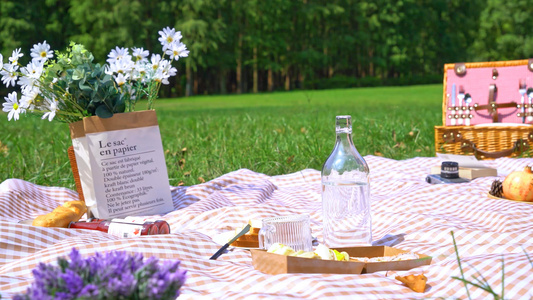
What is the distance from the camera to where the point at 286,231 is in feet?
6.95

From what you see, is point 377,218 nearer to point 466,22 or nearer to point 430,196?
point 430,196

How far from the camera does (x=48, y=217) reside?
8.36 feet

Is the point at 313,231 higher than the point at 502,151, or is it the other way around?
the point at 313,231

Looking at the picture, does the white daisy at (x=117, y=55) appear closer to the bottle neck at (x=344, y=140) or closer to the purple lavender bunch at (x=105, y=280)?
the bottle neck at (x=344, y=140)

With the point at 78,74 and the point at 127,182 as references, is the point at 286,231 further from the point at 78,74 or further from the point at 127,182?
the point at 78,74

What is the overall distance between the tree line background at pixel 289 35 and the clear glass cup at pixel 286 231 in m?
28.1

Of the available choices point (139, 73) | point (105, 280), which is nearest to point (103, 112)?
point (139, 73)

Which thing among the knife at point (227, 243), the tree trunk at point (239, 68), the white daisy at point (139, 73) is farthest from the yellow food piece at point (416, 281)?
the tree trunk at point (239, 68)

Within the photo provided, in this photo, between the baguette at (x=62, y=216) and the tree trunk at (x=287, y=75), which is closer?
the baguette at (x=62, y=216)

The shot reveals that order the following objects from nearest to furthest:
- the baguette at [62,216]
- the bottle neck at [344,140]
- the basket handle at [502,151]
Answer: the bottle neck at [344,140] < the baguette at [62,216] < the basket handle at [502,151]

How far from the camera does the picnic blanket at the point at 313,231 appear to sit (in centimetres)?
168

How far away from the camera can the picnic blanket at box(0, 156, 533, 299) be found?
1682mm

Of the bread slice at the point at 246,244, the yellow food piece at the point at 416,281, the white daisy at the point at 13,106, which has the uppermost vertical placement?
the white daisy at the point at 13,106

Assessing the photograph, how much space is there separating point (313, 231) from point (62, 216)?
1064 mm
